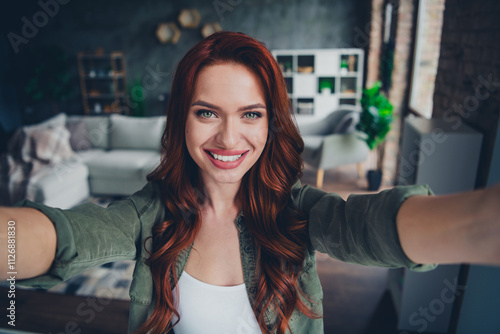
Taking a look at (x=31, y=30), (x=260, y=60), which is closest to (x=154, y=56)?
(x=31, y=30)

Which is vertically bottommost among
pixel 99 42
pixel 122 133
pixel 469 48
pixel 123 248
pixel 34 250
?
pixel 122 133

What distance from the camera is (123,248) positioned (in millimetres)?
769

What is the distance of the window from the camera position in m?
3.49

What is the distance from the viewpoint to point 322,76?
631 centimetres

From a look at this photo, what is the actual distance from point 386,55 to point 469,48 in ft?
9.20

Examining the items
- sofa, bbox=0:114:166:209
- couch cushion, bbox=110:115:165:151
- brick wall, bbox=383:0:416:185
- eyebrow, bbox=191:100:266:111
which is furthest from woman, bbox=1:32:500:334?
brick wall, bbox=383:0:416:185

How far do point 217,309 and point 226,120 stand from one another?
47 cm

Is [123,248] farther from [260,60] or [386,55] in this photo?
[386,55]

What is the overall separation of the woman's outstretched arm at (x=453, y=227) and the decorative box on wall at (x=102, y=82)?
23.7ft

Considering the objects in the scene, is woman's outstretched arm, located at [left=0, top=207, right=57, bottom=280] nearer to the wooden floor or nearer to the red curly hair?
the red curly hair

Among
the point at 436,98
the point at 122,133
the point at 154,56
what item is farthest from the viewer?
the point at 154,56

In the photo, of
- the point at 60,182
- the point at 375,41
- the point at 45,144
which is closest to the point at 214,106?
the point at 60,182

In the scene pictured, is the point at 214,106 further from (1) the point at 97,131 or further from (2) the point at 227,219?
(1) the point at 97,131

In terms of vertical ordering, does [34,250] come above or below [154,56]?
below
